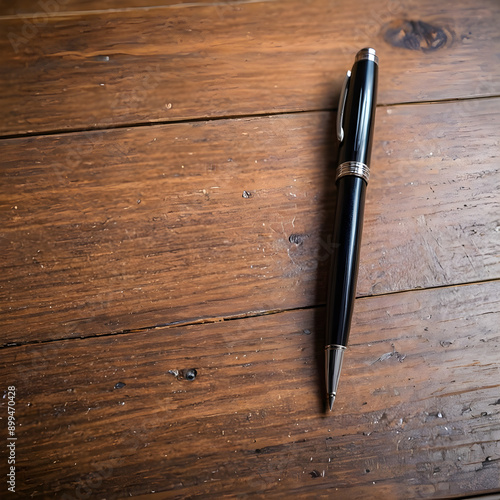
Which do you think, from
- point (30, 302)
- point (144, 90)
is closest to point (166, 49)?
point (144, 90)

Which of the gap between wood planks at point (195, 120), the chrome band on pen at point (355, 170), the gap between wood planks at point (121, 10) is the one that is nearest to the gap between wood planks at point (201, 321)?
the chrome band on pen at point (355, 170)

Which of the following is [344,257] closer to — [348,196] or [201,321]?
[348,196]

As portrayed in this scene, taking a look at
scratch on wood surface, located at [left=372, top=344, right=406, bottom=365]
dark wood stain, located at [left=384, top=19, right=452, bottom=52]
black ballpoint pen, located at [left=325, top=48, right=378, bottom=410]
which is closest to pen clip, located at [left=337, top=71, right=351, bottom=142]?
black ballpoint pen, located at [left=325, top=48, right=378, bottom=410]

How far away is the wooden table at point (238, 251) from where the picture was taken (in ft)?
1.74

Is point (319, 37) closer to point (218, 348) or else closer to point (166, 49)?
point (166, 49)

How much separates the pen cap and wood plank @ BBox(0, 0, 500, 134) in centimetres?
4

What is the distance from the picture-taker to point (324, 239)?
0.60 meters

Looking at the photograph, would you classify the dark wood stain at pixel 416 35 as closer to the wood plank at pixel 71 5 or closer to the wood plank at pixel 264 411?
the wood plank at pixel 71 5

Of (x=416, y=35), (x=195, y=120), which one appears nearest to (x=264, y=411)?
(x=195, y=120)

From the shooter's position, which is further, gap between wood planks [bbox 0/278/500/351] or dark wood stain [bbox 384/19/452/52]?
dark wood stain [bbox 384/19/452/52]

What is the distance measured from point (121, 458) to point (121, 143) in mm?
374

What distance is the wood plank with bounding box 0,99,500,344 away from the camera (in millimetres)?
575

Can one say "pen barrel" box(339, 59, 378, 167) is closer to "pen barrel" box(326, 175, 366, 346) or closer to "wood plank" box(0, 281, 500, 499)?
"pen barrel" box(326, 175, 366, 346)

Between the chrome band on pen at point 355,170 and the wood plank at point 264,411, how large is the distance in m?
0.15
